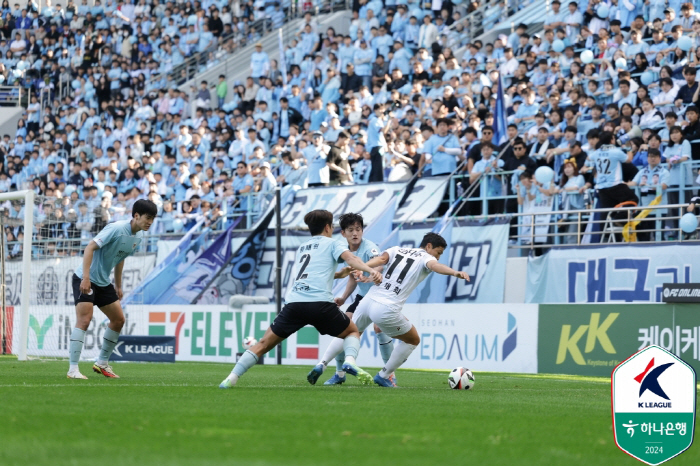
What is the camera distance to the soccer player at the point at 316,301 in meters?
10.7

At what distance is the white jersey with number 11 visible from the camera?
12016 mm

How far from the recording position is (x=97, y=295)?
12.8 metres

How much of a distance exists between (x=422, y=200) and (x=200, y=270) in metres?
5.81

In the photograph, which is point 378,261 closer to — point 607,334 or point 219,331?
point 607,334

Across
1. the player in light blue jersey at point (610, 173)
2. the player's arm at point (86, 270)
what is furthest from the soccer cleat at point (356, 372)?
the player in light blue jersey at point (610, 173)

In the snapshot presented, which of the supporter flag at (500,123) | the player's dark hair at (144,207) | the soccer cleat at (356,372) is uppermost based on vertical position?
the supporter flag at (500,123)

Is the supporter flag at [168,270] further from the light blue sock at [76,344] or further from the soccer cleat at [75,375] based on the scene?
the soccer cleat at [75,375]

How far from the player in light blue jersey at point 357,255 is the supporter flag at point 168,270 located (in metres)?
11.7

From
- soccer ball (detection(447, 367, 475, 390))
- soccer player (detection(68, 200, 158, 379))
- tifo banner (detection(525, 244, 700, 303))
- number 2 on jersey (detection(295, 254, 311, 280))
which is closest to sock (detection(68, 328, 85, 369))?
soccer player (detection(68, 200, 158, 379))

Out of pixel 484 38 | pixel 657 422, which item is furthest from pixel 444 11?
pixel 657 422

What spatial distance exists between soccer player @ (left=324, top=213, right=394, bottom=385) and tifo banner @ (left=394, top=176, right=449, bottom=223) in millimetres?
7877

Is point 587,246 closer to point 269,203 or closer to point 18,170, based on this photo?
point 269,203

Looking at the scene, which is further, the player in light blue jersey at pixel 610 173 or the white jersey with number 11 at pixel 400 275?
the player in light blue jersey at pixel 610 173

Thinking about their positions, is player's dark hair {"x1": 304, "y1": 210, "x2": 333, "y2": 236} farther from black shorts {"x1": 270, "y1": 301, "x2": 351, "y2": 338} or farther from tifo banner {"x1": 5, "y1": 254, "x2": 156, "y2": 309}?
tifo banner {"x1": 5, "y1": 254, "x2": 156, "y2": 309}
